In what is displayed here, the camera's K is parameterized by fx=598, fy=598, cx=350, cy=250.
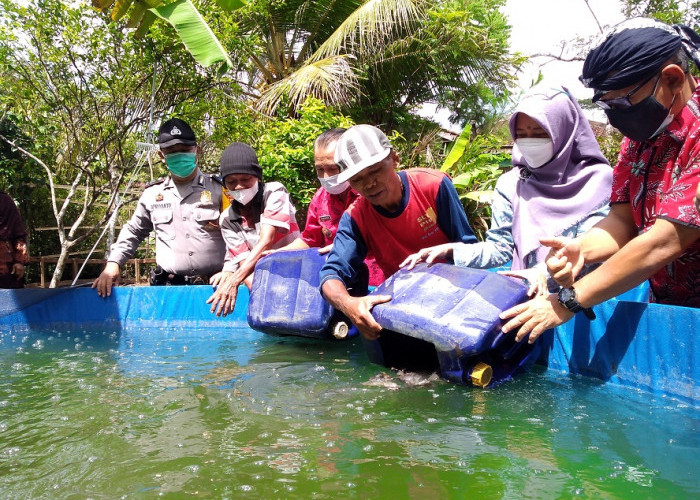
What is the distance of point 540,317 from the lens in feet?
8.18

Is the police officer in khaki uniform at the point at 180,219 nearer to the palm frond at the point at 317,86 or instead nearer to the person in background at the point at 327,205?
the person in background at the point at 327,205

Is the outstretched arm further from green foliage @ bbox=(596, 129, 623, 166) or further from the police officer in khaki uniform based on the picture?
green foliage @ bbox=(596, 129, 623, 166)

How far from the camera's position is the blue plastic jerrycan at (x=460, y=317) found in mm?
2594

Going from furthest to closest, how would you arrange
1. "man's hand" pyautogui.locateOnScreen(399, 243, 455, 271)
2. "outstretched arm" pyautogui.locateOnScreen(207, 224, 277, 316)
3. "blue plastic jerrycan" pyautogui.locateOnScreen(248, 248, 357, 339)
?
"outstretched arm" pyautogui.locateOnScreen(207, 224, 277, 316) → "blue plastic jerrycan" pyautogui.locateOnScreen(248, 248, 357, 339) → "man's hand" pyautogui.locateOnScreen(399, 243, 455, 271)

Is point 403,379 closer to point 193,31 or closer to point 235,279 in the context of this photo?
point 235,279

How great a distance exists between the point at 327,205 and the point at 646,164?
221cm

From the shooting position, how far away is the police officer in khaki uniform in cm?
475

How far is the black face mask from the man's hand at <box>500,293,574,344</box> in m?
0.73

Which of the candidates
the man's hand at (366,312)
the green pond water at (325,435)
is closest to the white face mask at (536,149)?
the man's hand at (366,312)

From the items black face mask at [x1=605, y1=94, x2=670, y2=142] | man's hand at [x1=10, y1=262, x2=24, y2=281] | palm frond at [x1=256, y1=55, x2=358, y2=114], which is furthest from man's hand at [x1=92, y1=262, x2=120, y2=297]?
palm frond at [x1=256, y1=55, x2=358, y2=114]

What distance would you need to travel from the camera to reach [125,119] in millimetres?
7199

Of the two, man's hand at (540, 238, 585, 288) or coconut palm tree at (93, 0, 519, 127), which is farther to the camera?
coconut palm tree at (93, 0, 519, 127)

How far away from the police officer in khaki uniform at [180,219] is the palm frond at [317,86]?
5.09 m

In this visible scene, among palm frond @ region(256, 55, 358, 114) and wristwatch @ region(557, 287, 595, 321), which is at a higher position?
palm frond @ region(256, 55, 358, 114)
